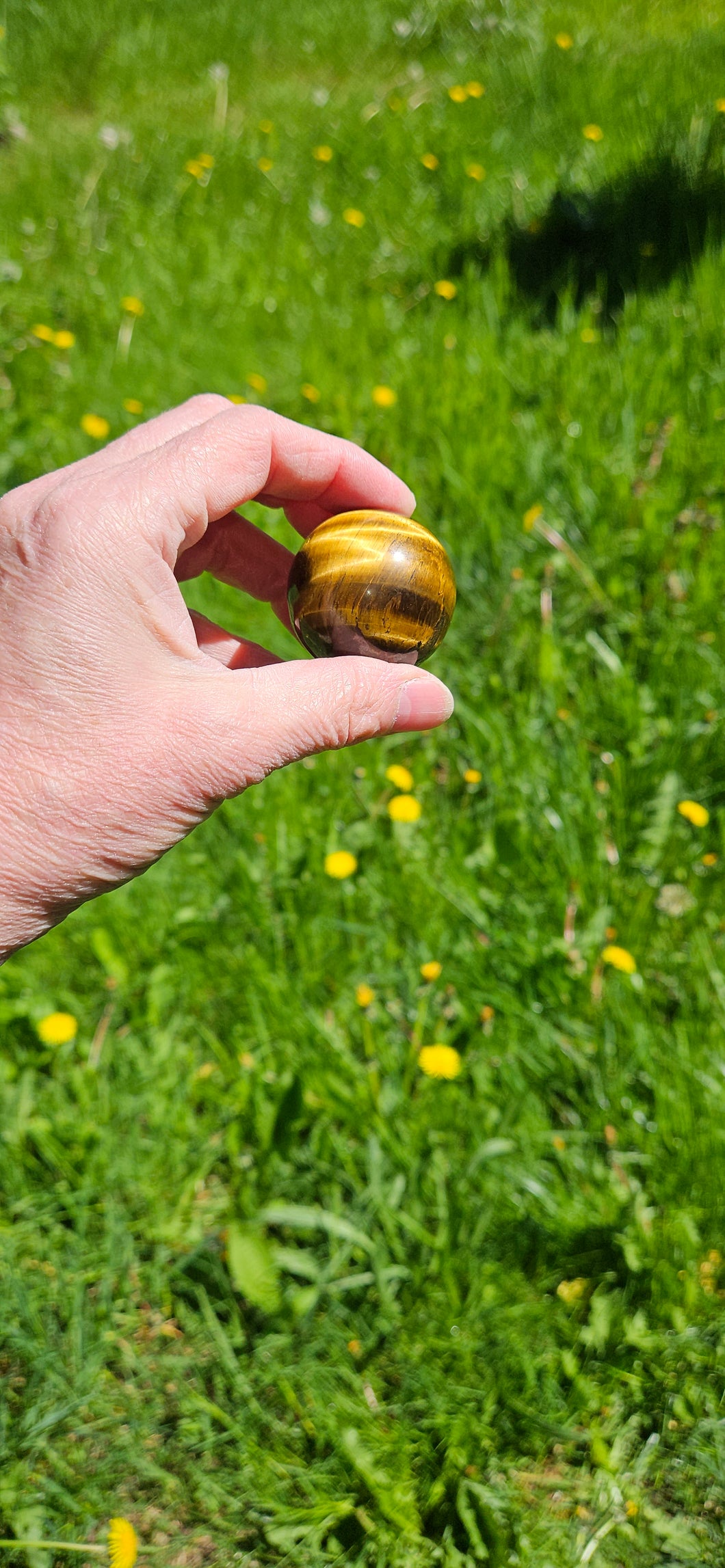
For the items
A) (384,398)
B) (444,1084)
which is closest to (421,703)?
(444,1084)

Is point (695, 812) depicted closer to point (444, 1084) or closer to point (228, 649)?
point (444, 1084)

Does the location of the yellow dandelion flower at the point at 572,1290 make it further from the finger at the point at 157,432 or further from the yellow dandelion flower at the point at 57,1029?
the finger at the point at 157,432

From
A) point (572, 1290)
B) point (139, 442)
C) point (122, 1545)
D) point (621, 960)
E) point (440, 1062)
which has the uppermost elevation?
point (139, 442)

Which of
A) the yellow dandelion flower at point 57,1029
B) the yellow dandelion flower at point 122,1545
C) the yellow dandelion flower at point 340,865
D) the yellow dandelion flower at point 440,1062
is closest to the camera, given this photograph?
the yellow dandelion flower at point 122,1545

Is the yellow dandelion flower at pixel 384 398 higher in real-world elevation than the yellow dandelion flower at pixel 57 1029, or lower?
higher

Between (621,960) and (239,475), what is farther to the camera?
(621,960)

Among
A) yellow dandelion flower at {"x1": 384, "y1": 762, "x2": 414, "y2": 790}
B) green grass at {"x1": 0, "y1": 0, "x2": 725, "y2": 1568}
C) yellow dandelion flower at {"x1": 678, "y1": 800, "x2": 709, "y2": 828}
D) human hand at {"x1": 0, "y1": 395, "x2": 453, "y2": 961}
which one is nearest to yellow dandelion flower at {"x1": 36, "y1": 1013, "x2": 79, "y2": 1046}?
green grass at {"x1": 0, "y1": 0, "x2": 725, "y2": 1568}

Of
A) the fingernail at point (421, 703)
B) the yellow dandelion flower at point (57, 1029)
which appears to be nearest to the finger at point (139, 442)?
the fingernail at point (421, 703)

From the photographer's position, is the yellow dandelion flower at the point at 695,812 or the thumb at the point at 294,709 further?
the yellow dandelion flower at the point at 695,812
